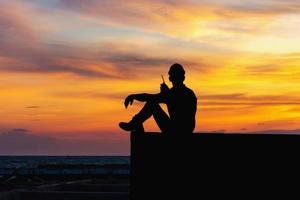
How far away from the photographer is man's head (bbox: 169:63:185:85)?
871 centimetres

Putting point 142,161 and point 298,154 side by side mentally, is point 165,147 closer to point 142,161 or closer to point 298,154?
point 142,161

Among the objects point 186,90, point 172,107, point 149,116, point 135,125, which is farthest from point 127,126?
point 186,90

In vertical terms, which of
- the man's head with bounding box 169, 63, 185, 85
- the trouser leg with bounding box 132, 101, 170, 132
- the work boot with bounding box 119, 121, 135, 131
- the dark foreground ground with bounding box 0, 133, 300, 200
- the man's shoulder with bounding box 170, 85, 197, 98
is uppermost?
the man's head with bounding box 169, 63, 185, 85

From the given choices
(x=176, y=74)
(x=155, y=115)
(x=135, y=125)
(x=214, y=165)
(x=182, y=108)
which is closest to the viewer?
(x=214, y=165)

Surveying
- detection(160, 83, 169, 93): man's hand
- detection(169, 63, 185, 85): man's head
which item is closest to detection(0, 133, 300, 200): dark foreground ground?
detection(160, 83, 169, 93): man's hand

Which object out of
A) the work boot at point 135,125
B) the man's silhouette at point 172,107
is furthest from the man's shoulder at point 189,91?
the work boot at point 135,125

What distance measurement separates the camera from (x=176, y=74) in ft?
28.6

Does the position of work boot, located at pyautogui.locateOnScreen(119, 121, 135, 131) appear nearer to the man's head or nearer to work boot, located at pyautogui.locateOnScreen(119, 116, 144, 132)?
work boot, located at pyautogui.locateOnScreen(119, 116, 144, 132)

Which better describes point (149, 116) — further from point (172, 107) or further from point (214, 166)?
point (214, 166)

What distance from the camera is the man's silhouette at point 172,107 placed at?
838 centimetres

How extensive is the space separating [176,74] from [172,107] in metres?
0.46

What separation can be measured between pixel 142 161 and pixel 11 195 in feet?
39.4

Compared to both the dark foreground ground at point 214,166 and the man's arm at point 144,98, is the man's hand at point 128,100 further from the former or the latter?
the dark foreground ground at point 214,166

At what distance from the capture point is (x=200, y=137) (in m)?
8.10
